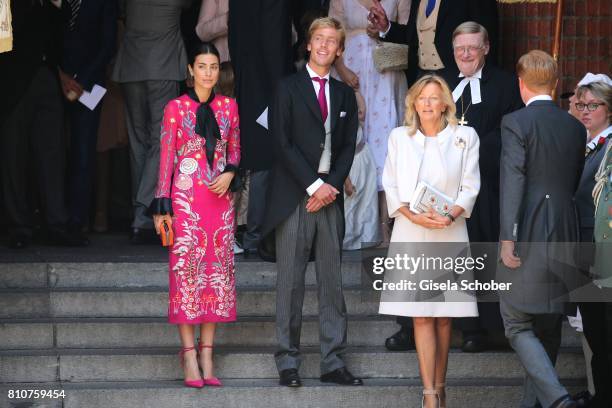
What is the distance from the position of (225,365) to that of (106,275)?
1215mm

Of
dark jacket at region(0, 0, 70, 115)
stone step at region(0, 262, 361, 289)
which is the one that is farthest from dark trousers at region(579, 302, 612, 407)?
dark jacket at region(0, 0, 70, 115)

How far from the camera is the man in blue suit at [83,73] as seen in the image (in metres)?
9.79

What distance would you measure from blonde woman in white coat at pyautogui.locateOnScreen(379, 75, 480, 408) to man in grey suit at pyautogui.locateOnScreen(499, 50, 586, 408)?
0.89 feet

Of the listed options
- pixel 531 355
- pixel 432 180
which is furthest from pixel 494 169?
pixel 531 355

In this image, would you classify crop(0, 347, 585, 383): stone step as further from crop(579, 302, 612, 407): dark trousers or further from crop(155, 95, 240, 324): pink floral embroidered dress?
crop(579, 302, 612, 407): dark trousers

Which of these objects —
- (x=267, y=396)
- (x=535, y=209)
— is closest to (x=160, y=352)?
(x=267, y=396)

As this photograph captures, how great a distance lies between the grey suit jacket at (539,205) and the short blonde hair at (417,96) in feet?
1.24

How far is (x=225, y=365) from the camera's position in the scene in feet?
26.6

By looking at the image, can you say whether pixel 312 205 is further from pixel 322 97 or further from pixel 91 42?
pixel 91 42

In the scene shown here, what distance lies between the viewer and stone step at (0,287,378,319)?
860cm

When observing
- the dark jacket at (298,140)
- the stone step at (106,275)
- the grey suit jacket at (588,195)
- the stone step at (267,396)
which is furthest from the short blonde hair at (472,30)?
the stone step at (267,396)

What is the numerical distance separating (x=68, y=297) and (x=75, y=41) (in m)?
2.08

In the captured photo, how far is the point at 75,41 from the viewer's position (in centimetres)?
979
